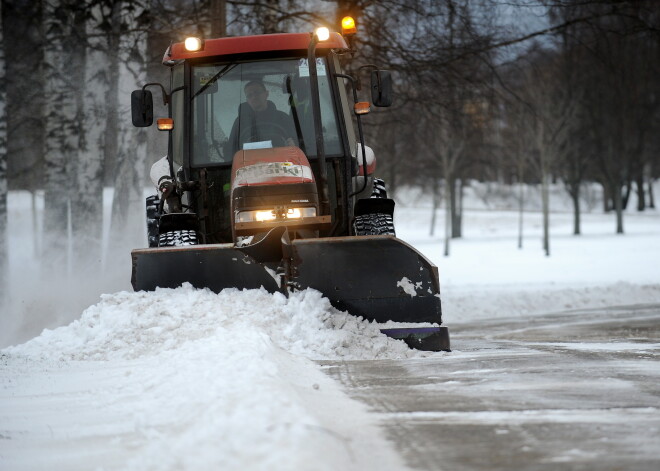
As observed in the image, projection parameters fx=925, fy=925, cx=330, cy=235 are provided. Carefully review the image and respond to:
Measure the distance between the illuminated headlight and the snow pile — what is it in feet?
1.89

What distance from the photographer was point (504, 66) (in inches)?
578

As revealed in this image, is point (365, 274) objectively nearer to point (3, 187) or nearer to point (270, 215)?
point (270, 215)

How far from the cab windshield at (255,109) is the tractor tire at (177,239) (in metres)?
0.65

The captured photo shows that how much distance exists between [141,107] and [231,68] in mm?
855

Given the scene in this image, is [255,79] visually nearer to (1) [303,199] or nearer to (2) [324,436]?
(1) [303,199]

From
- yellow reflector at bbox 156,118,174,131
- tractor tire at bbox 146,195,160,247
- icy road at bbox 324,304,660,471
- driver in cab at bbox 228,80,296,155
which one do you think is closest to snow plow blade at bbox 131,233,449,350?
icy road at bbox 324,304,660,471

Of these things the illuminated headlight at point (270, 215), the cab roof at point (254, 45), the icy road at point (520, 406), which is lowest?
the icy road at point (520, 406)

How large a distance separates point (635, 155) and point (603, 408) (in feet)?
109

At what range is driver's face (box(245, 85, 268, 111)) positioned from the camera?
25.9 feet

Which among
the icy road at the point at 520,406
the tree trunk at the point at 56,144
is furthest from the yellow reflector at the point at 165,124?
the tree trunk at the point at 56,144

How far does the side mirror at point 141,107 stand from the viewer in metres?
7.89

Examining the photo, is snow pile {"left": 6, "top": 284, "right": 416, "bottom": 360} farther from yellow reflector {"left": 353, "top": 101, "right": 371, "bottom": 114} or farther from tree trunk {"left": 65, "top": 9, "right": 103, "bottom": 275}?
tree trunk {"left": 65, "top": 9, "right": 103, "bottom": 275}

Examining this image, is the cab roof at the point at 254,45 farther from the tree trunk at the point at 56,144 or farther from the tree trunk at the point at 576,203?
the tree trunk at the point at 576,203

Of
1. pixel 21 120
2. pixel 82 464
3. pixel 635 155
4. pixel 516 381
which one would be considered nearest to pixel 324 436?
pixel 82 464
